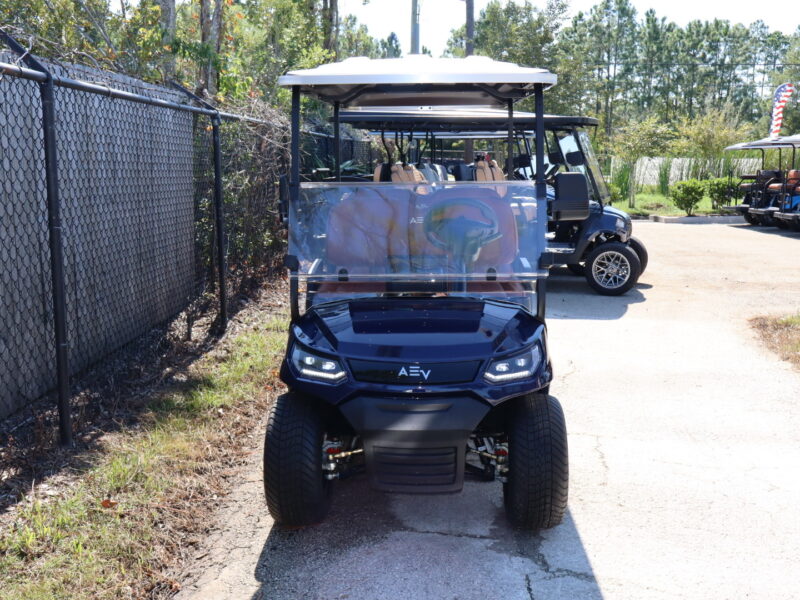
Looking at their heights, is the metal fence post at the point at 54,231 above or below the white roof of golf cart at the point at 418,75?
below

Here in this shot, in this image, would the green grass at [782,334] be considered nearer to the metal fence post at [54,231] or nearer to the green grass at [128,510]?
the green grass at [128,510]

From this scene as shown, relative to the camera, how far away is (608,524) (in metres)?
3.94

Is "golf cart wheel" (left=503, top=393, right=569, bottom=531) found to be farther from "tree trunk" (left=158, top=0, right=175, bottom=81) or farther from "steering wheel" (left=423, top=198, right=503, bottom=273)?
"tree trunk" (left=158, top=0, right=175, bottom=81)

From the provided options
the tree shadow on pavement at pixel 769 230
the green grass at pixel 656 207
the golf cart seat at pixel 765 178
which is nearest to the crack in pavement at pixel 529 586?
the tree shadow on pavement at pixel 769 230

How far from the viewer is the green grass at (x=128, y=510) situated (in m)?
3.21

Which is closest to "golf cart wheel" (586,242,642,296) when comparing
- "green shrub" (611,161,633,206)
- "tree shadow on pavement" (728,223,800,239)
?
"tree shadow on pavement" (728,223,800,239)

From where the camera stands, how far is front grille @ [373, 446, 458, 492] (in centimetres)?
338

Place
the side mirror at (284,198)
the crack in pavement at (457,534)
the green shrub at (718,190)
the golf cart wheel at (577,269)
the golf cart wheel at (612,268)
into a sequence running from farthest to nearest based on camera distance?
the green shrub at (718,190) → the golf cart wheel at (577,269) → the golf cart wheel at (612,268) → the side mirror at (284,198) → the crack in pavement at (457,534)

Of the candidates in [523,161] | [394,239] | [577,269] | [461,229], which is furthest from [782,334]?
[394,239]

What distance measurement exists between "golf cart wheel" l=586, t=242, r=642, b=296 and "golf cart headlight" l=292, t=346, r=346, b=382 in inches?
292

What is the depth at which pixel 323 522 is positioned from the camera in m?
3.91

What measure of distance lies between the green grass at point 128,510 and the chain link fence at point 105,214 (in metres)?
0.66

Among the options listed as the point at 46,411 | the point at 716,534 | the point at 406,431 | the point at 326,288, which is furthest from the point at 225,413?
the point at 716,534

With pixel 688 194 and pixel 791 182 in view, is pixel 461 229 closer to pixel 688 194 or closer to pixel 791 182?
pixel 791 182
